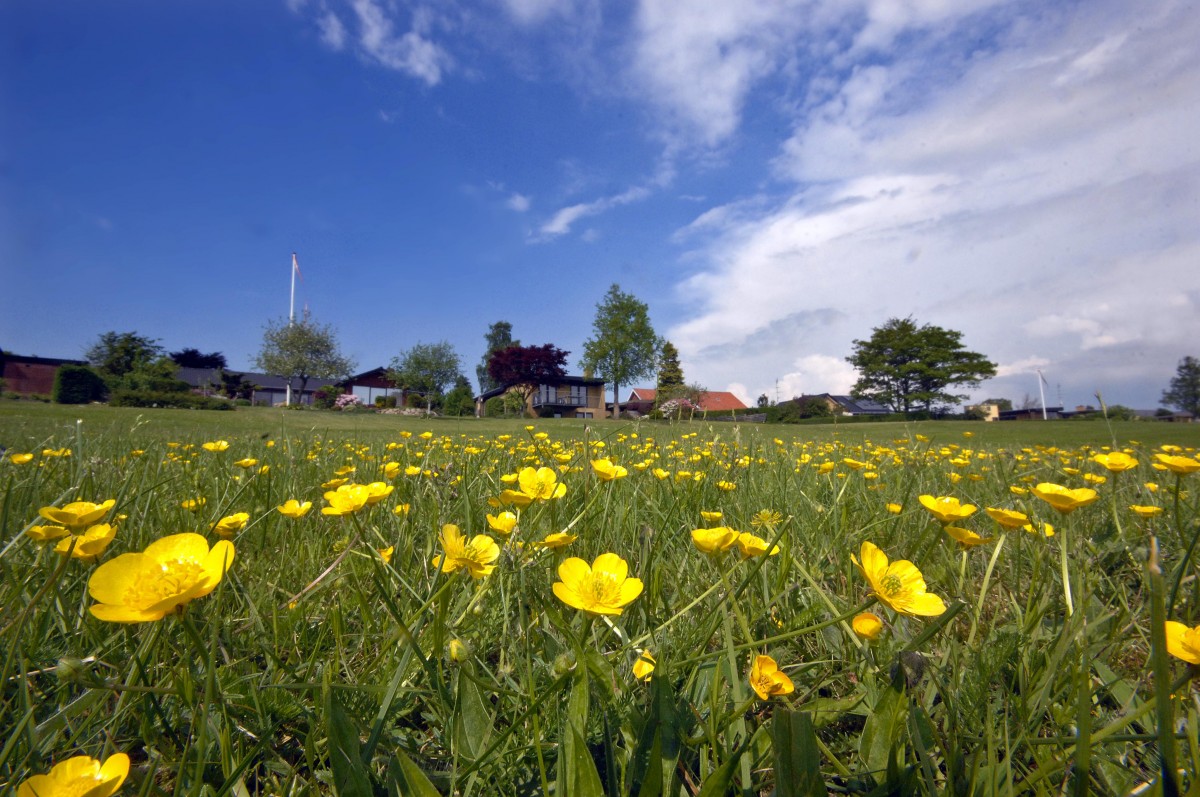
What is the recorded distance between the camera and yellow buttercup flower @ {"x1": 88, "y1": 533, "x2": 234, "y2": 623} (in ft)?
2.21

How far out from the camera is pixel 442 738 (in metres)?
0.92

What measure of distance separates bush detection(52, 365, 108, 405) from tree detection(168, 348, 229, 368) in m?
35.8

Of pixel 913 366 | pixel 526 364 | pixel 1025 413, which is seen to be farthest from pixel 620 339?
pixel 1025 413

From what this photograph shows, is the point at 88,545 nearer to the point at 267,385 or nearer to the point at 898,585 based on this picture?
the point at 898,585

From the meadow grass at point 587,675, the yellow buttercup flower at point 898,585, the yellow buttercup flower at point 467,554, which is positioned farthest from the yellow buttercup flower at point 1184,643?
the yellow buttercup flower at point 467,554

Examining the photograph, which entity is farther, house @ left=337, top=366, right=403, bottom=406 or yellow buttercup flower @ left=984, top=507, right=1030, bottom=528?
house @ left=337, top=366, right=403, bottom=406

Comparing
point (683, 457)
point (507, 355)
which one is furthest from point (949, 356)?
point (683, 457)

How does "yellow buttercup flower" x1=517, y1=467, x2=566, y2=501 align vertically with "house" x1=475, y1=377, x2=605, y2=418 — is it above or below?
below

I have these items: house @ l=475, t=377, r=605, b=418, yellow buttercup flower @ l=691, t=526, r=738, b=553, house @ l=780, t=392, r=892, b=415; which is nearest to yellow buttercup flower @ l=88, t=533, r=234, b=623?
yellow buttercup flower @ l=691, t=526, r=738, b=553

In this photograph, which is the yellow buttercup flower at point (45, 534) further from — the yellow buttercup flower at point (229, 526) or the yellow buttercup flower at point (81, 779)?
the yellow buttercup flower at point (81, 779)

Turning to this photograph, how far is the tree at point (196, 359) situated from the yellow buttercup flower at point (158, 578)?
71569mm

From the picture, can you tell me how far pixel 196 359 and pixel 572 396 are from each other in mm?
40562

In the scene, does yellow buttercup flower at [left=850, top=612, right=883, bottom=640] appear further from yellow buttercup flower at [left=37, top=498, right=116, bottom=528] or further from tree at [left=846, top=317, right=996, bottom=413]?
tree at [left=846, top=317, right=996, bottom=413]

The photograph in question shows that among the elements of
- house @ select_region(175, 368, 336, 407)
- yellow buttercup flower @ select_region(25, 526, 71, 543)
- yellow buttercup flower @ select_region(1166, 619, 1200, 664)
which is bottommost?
yellow buttercup flower @ select_region(1166, 619, 1200, 664)
